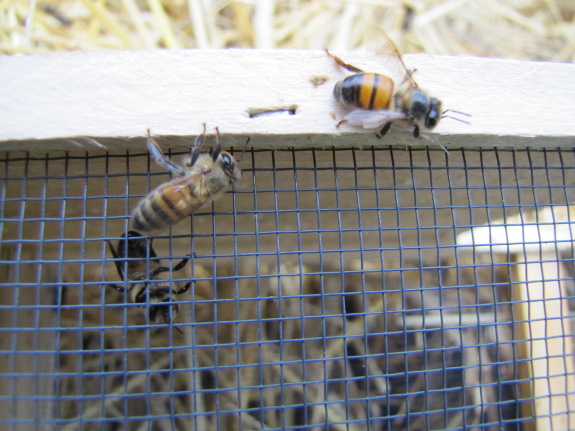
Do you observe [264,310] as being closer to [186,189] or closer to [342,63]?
[186,189]

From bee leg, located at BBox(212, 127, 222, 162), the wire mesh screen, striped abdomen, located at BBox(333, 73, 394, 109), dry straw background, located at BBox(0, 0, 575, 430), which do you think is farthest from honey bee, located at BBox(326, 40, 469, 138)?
dry straw background, located at BBox(0, 0, 575, 430)

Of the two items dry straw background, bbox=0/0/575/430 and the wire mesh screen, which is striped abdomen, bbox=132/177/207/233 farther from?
dry straw background, bbox=0/0/575/430

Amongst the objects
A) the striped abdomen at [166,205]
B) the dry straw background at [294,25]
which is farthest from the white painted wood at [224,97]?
the dry straw background at [294,25]

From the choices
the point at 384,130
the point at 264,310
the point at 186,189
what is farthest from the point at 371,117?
the point at 264,310

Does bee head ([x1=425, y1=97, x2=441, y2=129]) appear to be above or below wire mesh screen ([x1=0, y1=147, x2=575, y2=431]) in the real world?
above

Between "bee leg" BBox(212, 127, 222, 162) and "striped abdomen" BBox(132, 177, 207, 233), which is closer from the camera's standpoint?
"bee leg" BBox(212, 127, 222, 162)

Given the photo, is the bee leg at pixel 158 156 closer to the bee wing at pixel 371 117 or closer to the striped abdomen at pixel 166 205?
the striped abdomen at pixel 166 205
